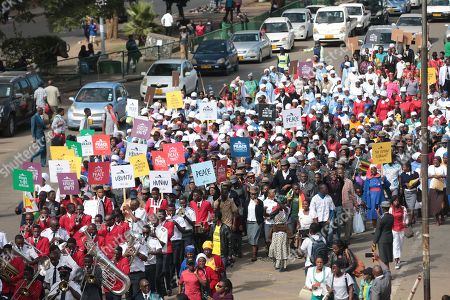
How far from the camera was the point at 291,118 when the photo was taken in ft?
91.8

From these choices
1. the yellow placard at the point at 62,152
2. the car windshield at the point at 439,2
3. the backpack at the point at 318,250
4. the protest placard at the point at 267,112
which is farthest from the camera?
the car windshield at the point at 439,2

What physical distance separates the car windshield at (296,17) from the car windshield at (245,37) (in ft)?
16.9

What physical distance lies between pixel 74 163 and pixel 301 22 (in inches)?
1107

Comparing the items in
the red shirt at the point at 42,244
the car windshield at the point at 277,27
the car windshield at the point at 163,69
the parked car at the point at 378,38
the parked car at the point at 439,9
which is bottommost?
the parked car at the point at 439,9

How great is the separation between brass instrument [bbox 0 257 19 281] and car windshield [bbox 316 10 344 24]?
1201 inches

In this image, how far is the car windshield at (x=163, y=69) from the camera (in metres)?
38.9

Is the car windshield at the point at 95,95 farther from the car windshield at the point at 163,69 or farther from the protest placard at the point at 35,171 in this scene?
the protest placard at the point at 35,171

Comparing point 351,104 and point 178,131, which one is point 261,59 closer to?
point 351,104

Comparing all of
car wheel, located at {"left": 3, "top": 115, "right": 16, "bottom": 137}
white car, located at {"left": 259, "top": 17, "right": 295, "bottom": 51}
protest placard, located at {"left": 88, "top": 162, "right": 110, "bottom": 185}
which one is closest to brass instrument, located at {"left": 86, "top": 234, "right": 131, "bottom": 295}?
protest placard, located at {"left": 88, "top": 162, "right": 110, "bottom": 185}

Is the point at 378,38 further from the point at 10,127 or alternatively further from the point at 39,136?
the point at 39,136

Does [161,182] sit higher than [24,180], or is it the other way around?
[24,180]

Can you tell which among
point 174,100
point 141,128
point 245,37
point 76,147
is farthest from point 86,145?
point 245,37

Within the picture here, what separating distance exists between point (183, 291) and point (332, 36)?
30007mm

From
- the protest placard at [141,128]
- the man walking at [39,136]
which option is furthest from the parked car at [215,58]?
the protest placard at [141,128]
